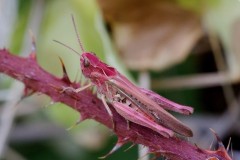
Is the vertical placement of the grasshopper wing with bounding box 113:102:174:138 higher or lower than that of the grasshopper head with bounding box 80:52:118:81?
lower

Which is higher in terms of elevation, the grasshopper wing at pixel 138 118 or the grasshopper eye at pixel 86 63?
the grasshopper eye at pixel 86 63

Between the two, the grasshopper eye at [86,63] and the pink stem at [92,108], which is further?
the grasshopper eye at [86,63]

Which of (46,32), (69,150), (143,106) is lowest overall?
(69,150)

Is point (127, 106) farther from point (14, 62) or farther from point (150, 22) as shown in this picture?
point (150, 22)

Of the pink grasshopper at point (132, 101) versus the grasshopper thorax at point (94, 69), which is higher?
the grasshopper thorax at point (94, 69)

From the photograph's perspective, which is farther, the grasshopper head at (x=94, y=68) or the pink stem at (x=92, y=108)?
the grasshopper head at (x=94, y=68)

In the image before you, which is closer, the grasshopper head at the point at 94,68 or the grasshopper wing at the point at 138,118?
the grasshopper wing at the point at 138,118

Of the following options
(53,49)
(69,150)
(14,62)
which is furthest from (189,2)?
(14,62)
